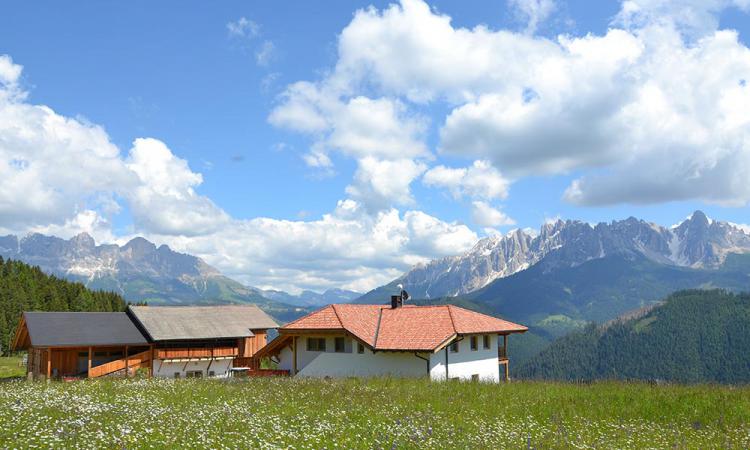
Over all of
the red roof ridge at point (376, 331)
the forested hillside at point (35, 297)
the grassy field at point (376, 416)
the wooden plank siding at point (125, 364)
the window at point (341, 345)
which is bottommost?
the wooden plank siding at point (125, 364)

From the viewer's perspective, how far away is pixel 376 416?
62.6 feet

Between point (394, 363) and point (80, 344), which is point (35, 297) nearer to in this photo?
point (80, 344)

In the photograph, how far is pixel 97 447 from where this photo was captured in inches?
511

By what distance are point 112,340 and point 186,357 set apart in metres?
7.28

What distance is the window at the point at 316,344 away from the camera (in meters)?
43.3

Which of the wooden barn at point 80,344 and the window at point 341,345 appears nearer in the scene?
Answer: the window at point 341,345

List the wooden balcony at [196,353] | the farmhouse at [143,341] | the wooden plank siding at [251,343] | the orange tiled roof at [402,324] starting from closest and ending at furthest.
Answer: the orange tiled roof at [402,324]
the farmhouse at [143,341]
the wooden balcony at [196,353]
the wooden plank siding at [251,343]

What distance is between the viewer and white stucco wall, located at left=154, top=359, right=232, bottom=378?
53.1 m

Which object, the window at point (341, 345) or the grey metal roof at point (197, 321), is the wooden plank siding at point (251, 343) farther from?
the window at point (341, 345)

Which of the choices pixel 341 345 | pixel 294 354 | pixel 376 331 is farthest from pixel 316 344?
pixel 376 331

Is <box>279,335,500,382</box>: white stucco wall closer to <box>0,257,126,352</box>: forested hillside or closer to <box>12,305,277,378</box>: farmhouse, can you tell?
<box>12,305,277,378</box>: farmhouse

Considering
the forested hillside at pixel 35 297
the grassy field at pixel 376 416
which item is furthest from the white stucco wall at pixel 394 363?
the forested hillside at pixel 35 297

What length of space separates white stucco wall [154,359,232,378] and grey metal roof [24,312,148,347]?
376cm

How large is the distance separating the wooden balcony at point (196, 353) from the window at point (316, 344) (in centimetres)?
1556
